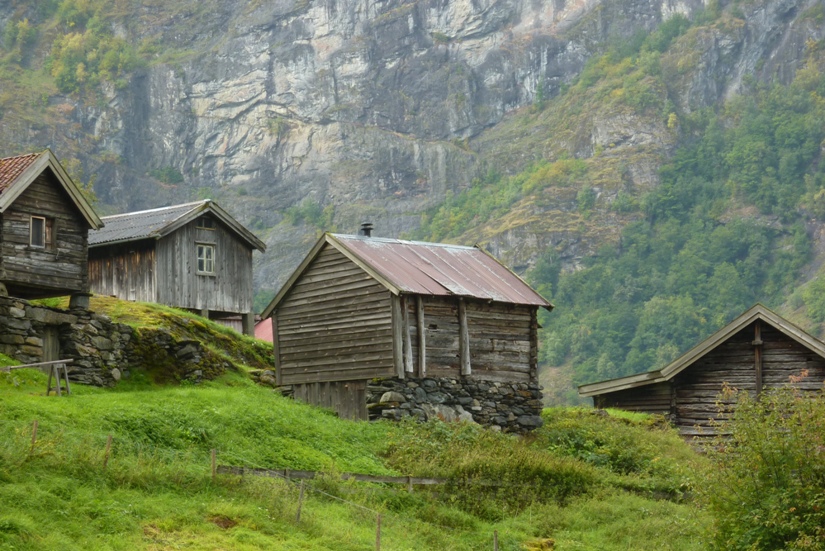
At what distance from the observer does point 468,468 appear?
36438mm

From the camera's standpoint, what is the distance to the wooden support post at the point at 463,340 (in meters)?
44.4

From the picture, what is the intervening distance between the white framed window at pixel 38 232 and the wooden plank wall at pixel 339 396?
9.21 m

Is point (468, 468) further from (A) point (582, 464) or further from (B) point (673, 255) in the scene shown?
(B) point (673, 255)

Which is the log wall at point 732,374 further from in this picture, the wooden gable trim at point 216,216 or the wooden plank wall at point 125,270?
the wooden plank wall at point 125,270

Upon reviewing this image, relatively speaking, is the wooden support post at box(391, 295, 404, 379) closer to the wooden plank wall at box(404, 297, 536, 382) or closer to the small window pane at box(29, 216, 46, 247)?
the wooden plank wall at box(404, 297, 536, 382)

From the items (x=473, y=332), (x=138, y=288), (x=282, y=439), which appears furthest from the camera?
(x=138, y=288)

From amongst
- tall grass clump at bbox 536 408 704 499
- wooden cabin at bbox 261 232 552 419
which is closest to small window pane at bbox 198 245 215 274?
wooden cabin at bbox 261 232 552 419

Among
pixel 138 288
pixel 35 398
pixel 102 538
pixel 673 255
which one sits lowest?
pixel 102 538

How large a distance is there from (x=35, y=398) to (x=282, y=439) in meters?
6.08

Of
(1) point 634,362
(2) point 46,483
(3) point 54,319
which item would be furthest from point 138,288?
(1) point 634,362

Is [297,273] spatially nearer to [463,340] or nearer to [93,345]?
[463,340]

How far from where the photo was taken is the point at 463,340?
146ft

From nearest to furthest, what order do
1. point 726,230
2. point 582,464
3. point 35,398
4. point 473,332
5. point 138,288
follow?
point 35,398, point 582,464, point 473,332, point 138,288, point 726,230

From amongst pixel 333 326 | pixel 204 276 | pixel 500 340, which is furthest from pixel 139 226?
pixel 500 340
